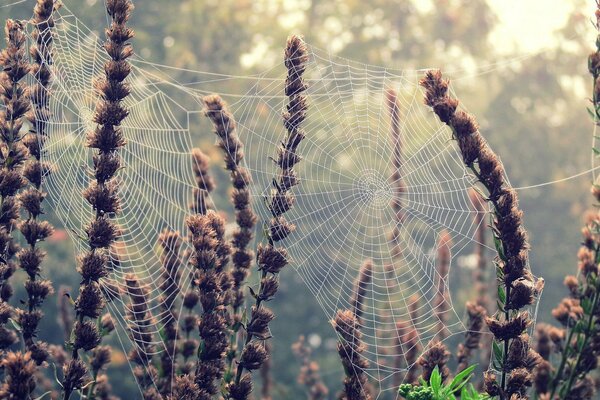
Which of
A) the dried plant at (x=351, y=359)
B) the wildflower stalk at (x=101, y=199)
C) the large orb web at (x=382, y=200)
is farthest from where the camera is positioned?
the large orb web at (x=382, y=200)

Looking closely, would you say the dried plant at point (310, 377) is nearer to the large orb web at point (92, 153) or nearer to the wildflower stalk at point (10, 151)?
the large orb web at point (92, 153)

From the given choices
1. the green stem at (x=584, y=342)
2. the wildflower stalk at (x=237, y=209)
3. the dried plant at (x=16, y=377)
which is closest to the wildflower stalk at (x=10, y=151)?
the dried plant at (x=16, y=377)

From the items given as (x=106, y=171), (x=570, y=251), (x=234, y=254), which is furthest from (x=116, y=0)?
(x=570, y=251)

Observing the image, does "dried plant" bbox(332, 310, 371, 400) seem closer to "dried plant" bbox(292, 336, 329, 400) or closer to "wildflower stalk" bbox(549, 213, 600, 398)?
"wildflower stalk" bbox(549, 213, 600, 398)

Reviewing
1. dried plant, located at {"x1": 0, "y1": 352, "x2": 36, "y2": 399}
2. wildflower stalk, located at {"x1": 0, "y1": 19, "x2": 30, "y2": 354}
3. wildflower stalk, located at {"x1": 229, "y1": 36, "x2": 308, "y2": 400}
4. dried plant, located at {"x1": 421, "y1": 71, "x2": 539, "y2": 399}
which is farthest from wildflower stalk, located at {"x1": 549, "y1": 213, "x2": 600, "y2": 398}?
wildflower stalk, located at {"x1": 0, "y1": 19, "x2": 30, "y2": 354}

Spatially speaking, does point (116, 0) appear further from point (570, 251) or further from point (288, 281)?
point (570, 251)

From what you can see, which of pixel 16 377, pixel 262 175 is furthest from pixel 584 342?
pixel 262 175

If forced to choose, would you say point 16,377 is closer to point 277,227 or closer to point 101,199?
point 101,199
